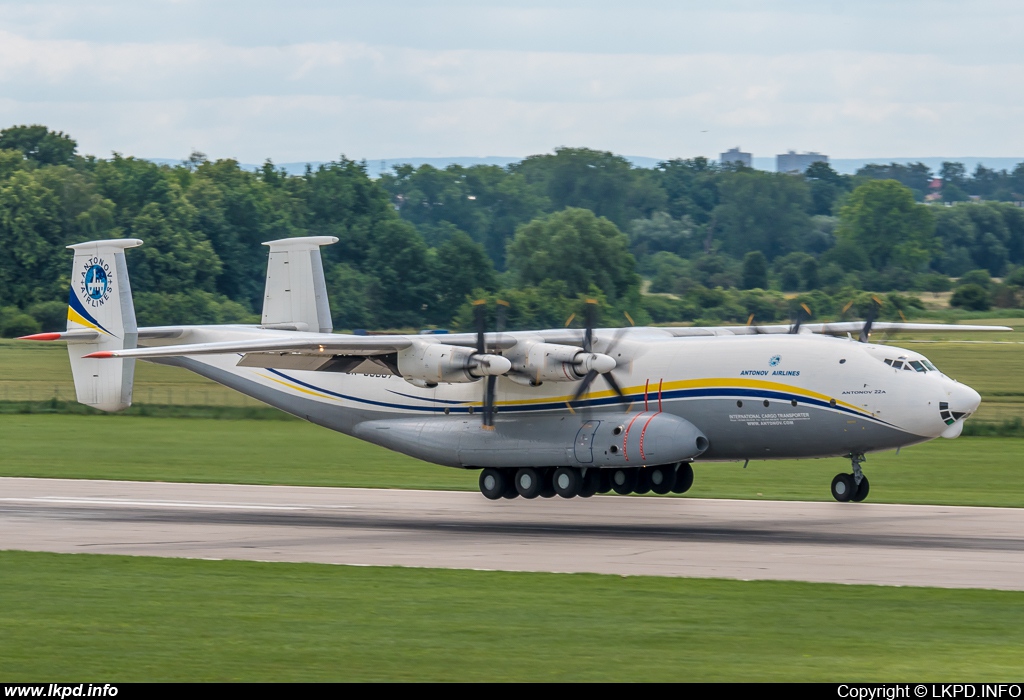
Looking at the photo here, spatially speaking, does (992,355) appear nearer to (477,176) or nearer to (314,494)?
(314,494)

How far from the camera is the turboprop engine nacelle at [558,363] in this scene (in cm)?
2680

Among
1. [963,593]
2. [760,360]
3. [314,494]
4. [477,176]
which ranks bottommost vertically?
[314,494]

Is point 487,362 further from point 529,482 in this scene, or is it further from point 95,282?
point 95,282

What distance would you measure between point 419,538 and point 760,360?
767cm

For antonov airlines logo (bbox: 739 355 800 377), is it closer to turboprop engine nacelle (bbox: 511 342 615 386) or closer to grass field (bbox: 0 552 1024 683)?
turboprop engine nacelle (bbox: 511 342 615 386)

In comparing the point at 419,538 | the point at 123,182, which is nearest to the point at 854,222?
the point at 123,182

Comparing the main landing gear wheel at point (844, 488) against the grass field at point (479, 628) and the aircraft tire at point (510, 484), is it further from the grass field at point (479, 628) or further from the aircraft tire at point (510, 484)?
the grass field at point (479, 628)

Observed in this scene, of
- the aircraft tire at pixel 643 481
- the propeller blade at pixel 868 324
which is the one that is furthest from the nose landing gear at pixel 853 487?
the aircraft tire at pixel 643 481

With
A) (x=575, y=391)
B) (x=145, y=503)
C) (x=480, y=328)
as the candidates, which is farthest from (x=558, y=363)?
(x=145, y=503)

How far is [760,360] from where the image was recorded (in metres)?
26.1

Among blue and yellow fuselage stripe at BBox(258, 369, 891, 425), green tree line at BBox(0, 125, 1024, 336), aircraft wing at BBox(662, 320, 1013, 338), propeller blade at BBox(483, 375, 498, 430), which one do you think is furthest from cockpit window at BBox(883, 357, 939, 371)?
green tree line at BBox(0, 125, 1024, 336)

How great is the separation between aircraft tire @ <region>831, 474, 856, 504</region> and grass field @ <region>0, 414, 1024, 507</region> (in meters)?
2.82

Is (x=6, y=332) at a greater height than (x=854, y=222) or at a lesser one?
lesser

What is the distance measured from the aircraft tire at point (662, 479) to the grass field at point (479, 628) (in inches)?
387
